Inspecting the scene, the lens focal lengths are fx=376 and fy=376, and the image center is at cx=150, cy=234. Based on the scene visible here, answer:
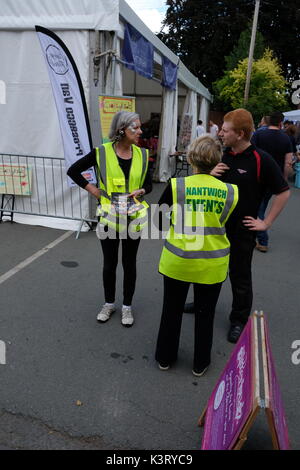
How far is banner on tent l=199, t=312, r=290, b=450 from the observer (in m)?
1.50

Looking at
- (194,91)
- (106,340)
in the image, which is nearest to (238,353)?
(106,340)

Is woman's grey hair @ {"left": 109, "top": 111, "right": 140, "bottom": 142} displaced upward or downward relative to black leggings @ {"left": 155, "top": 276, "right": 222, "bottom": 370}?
upward

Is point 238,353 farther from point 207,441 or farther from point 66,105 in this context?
point 66,105

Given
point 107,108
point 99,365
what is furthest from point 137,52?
point 99,365

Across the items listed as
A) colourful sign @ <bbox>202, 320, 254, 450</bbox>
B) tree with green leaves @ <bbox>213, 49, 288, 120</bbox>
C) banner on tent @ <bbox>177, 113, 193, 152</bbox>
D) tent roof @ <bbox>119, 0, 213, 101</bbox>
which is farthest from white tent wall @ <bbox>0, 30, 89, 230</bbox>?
tree with green leaves @ <bbox>213, 49, 288, 120</bbox>

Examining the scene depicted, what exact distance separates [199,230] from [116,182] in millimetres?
914

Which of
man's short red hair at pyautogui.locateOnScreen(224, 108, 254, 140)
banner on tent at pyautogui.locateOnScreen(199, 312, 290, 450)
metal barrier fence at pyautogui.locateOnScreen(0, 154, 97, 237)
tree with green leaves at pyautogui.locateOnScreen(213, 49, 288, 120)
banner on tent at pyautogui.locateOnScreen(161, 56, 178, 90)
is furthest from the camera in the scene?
tree with green leaves at pyautogui.locateOnScreen(213, 49, 288, 120)

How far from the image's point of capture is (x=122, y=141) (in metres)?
2.97

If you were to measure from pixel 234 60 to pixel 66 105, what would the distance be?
2503cm

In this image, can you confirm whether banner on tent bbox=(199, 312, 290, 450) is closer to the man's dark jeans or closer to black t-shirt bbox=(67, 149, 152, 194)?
the man's dark jeans

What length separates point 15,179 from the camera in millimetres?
6066

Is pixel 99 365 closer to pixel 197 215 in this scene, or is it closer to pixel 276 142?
pixel 197 215

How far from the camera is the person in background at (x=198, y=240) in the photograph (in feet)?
7.38

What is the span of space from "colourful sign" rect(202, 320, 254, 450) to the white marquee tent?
14.2 feet
